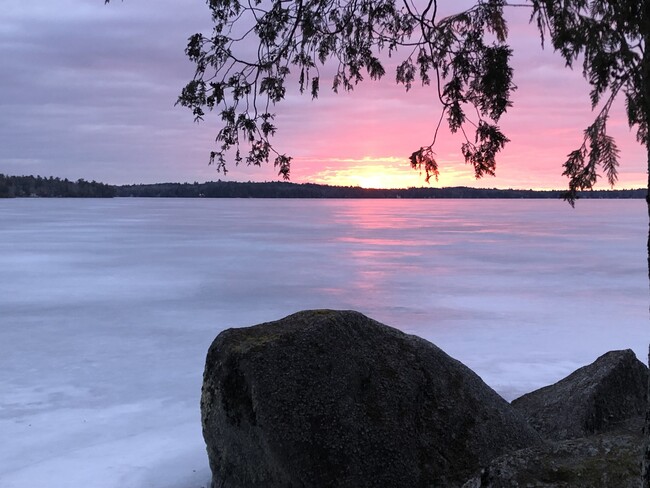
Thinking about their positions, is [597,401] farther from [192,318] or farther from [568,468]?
[192,318]

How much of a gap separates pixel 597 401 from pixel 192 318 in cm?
819

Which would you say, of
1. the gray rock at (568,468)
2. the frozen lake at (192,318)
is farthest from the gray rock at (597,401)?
the gray rock at (568,468)

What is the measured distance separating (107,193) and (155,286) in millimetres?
153646

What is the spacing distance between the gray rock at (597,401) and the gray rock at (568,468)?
6.96ft

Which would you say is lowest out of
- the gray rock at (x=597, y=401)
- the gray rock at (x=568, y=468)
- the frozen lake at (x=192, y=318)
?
the frozen lake at (x=192, y=318)

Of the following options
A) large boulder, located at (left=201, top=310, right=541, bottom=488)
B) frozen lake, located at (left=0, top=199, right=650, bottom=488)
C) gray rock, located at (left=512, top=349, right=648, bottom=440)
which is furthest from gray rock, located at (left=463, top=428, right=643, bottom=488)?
frozen lake, located at (left=0, top=199, right=650, bottom=488)

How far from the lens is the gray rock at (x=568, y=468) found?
3172mm

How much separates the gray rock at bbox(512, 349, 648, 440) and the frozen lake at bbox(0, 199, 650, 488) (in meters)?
1.88

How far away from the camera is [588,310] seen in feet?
42.2

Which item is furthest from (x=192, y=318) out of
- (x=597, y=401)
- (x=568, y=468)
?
(x=568, y=468)

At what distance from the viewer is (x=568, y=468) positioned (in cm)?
329

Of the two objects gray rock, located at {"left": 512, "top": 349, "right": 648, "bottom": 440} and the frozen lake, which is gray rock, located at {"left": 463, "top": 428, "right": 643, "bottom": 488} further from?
the frozen lake

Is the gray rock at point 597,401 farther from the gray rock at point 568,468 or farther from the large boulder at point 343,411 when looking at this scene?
the gray rock at point 568,468

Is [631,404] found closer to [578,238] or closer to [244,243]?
[244,243]
